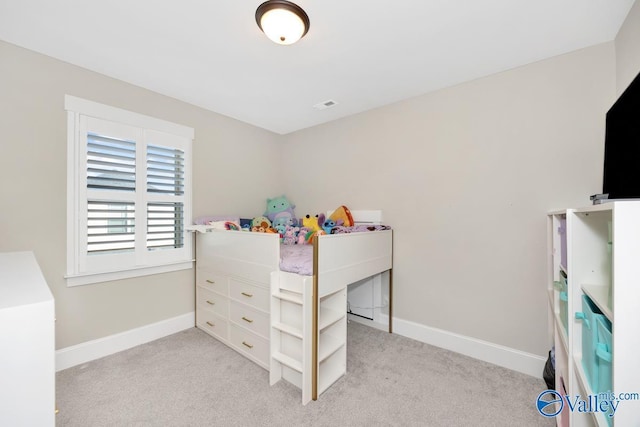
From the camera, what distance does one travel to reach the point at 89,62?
200cm

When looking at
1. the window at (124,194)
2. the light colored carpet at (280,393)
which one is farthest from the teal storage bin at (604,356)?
the window at (124,194)

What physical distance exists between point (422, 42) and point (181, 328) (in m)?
3.20

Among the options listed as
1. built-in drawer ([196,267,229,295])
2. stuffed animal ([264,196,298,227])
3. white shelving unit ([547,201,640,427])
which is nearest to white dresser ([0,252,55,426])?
white shelving unit ([547,201,640,427])

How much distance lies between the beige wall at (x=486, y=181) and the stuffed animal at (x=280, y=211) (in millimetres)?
914

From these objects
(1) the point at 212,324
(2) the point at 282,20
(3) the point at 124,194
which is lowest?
(1) the point at 212,324

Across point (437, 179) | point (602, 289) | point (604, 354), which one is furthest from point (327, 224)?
point (604, 354)

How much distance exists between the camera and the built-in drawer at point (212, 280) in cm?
234

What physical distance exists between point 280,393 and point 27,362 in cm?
150

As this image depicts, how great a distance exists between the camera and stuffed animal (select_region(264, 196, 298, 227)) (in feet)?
10.5

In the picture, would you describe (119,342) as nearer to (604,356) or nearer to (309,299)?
(309,299)

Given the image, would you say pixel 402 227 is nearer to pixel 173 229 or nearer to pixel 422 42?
pixel 422 42

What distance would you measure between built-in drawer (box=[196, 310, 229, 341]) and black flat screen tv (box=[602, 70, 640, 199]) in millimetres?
2699

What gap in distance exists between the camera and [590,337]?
3.21 feet

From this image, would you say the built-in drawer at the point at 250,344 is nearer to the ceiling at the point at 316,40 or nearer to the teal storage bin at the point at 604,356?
the teal storage bin at the point at 604,356
